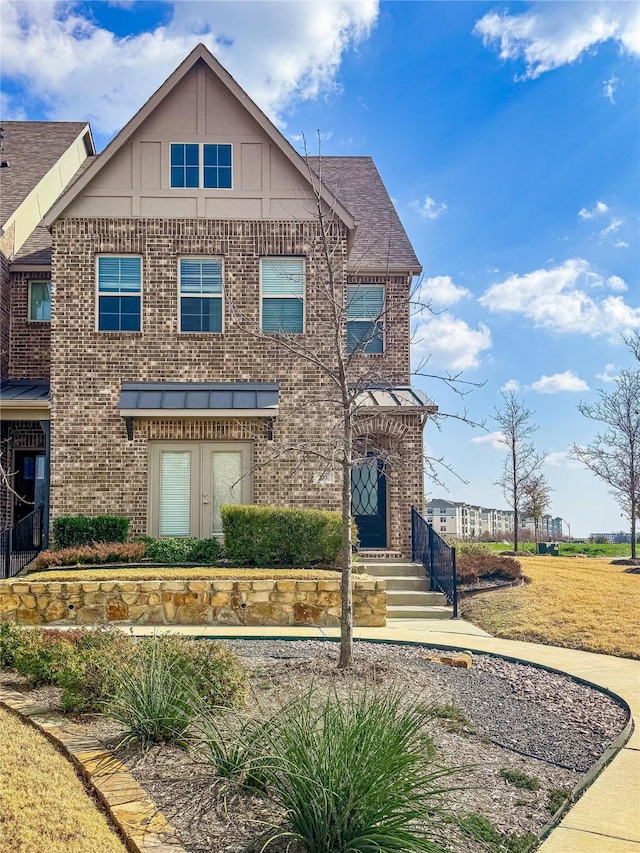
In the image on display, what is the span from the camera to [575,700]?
686cm

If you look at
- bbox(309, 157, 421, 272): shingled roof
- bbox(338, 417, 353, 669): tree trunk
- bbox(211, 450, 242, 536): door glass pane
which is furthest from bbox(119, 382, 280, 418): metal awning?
bbox(338, 417, 353, 669): tree trunk

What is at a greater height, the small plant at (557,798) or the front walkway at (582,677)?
the small plant at (557,798)

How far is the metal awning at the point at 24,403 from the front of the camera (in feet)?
50.9

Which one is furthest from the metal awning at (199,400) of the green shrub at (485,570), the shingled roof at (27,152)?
the shingled roof at (27,152)

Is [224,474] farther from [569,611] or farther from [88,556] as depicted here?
[569,611]

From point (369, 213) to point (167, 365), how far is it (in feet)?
24.2

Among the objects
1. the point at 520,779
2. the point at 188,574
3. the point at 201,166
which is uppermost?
the point at 201,166

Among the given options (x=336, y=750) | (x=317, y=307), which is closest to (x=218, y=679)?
(x=336, y=750)

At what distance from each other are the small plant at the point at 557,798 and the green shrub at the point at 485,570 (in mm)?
9130

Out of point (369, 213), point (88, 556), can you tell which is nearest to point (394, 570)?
point (88, 556)

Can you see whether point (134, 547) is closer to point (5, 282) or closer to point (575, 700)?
point (5, 282)

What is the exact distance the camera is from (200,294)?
15656mm

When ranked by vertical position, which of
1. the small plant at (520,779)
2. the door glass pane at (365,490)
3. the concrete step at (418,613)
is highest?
the door glass pane at (365,490)

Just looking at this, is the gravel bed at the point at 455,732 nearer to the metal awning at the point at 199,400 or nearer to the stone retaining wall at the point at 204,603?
the stone retaining wall at the point at 204,603
